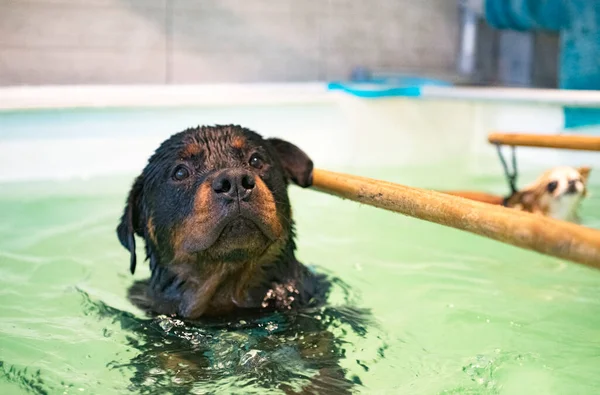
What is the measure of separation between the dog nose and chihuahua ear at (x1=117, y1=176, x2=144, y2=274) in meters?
0.68

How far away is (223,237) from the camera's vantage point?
261 centimetres

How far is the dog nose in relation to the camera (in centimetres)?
255

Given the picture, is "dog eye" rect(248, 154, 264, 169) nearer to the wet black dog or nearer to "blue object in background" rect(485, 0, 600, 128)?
the wet black dog

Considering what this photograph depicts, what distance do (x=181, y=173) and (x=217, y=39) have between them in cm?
685

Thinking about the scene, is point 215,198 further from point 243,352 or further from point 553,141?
point 553,141

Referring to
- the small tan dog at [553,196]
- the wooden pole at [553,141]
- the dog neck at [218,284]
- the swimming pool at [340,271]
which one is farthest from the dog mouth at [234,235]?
the small tan dog at [553,196]

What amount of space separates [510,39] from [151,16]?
205 inches

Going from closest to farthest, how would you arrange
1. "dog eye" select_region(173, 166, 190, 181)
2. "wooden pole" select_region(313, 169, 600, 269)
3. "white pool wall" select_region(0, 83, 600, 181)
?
1. "wooden pole" select_region(313, 169, 600, 269)
2. "dog eye" select_region(173, 166, 190, 181)
3. "white pool wall" select_region(0, 83, 600, 181)

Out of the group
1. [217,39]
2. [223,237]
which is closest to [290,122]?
[217,39]

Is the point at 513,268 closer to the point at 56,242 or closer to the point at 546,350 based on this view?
the point at 546,350

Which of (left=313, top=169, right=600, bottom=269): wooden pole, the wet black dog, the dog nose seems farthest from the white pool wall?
the dog nose

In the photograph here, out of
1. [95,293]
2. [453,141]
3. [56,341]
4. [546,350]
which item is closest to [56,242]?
[95,293]

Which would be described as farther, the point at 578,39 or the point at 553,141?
the point at 578,39

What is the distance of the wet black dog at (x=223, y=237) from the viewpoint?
260cm
